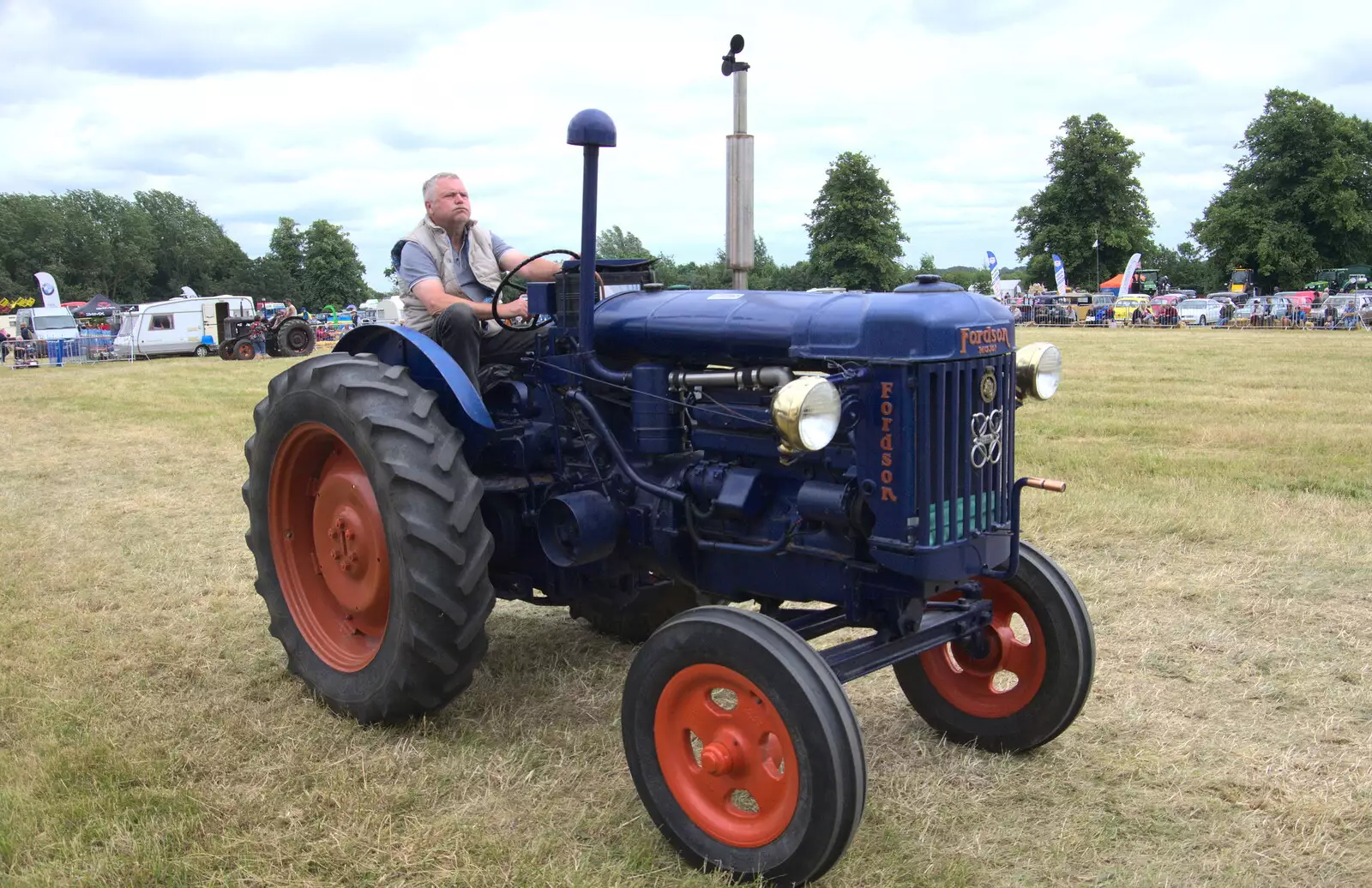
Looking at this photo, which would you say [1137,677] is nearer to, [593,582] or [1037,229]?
[593,582]

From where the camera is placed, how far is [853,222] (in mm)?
34375

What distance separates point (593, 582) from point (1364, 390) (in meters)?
12.5

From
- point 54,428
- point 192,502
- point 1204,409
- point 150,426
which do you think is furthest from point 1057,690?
point 54,428

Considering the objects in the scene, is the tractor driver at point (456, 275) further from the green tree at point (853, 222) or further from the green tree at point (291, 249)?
the green tree at point (291, 249)

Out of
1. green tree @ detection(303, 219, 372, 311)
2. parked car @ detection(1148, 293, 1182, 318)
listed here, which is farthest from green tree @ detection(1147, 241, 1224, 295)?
green tree @ detection(303, 219, 372, 311)

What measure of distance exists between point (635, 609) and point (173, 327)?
95.7 feet

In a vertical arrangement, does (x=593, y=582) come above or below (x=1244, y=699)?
above

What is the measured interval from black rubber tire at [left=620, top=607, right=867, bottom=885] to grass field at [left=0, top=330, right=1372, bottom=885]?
145 millimetres

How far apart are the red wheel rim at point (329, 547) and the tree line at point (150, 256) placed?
69.1m

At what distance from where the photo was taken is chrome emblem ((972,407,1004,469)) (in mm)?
2871

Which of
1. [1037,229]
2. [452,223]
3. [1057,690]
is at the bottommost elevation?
[1057,690]

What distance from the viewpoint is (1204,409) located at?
36.4 feet

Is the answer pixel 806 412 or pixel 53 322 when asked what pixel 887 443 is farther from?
pixel 53 322

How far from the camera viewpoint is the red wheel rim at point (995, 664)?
340 centimetres
